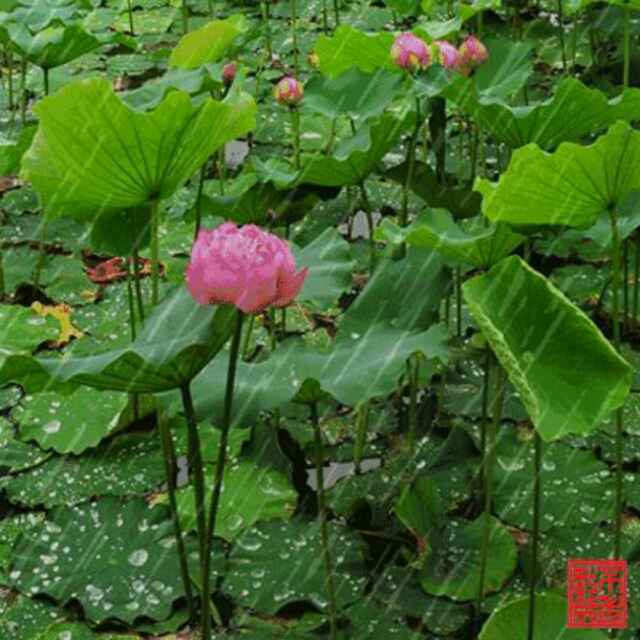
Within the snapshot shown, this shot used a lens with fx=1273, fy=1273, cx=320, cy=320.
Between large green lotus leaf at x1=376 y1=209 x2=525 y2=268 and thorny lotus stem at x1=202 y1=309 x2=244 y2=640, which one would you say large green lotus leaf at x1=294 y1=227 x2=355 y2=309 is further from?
thorny lotus stem at x1=202 y1=309 x2=244 y2=640

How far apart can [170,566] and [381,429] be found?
39 cm

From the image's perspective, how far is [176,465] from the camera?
1708 millimetres

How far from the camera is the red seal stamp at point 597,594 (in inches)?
50.2

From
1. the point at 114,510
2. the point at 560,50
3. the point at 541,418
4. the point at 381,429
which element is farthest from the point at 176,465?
the point at 560,50

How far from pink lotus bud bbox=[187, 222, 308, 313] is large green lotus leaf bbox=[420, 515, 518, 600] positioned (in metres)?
0.52

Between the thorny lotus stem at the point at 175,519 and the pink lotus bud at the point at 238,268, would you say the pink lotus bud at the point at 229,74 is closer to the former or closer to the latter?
the thorny lotus stem at the point at 175,519

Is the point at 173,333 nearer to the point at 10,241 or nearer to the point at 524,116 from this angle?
the point at 524,116

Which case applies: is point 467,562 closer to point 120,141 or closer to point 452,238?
point 452,238

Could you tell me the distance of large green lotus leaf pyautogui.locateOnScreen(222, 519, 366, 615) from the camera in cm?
142

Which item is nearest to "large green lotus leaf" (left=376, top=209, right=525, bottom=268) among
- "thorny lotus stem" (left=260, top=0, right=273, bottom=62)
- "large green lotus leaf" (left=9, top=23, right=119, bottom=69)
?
"large green lotus leaf" (left=9, top=23, right=119, bottom=69)

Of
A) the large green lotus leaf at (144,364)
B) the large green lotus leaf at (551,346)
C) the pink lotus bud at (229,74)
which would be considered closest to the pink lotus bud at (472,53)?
the pink lotus bud at (229,74)

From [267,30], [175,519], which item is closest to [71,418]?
[175,519]

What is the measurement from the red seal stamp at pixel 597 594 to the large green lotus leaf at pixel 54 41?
1283mm

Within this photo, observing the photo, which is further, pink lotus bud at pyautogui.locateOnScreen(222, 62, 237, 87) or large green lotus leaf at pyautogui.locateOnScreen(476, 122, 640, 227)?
pink lotus bud at pyautogui.locateOnScreen(222, 62, 237, 87)
